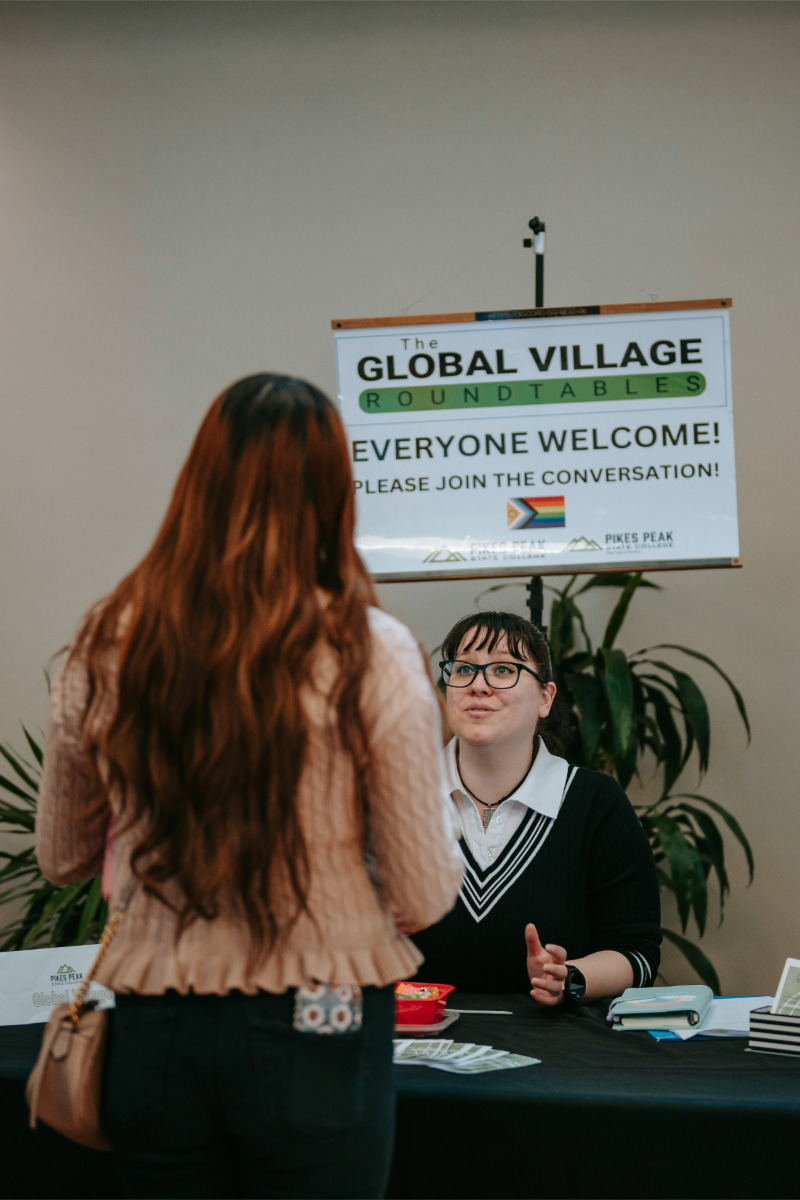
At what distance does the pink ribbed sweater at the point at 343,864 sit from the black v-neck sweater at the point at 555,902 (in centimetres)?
105

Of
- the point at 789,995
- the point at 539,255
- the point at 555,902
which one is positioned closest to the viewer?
the point at 789,995

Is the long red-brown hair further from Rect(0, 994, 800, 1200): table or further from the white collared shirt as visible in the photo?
the white collared shirt

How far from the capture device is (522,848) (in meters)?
2.19

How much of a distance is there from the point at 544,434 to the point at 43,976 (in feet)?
5.83

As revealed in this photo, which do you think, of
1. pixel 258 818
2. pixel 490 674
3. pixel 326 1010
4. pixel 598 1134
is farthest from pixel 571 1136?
pixel 490 674

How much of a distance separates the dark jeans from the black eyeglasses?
1.25 m

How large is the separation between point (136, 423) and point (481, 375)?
1.40 metres

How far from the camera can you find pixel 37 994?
72.0 inches

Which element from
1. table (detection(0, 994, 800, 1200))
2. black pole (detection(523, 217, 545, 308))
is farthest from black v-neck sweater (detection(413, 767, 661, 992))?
black pole (detection(523, 217, 545, 308))

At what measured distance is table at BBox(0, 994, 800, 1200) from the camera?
1.38m

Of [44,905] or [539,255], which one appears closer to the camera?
[539,255]

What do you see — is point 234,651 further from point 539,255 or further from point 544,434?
point 539,255

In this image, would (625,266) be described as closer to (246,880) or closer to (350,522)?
(350,522)

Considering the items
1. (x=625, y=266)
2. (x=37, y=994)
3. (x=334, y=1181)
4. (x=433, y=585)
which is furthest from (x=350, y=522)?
(x=625, y=266)
